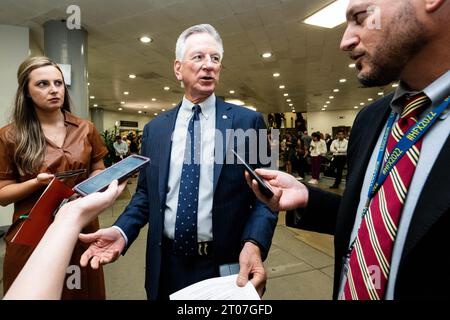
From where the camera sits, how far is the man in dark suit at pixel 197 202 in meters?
1.26

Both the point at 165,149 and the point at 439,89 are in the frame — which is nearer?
the point at 439,89

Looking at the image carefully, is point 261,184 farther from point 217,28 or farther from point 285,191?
point 217,28

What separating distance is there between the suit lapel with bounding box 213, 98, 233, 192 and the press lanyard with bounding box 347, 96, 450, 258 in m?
0.64

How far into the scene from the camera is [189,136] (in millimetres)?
1393

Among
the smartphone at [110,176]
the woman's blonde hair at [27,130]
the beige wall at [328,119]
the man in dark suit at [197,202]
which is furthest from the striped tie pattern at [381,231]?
the beige wall at [328,119]

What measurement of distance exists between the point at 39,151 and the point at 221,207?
1083mm

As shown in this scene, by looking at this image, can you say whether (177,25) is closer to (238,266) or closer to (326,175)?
(238,266)

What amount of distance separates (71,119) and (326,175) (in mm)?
9752

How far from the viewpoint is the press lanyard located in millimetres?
723

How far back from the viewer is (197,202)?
4.25 feet

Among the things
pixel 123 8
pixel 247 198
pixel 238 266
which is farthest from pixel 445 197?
pixel 123 8

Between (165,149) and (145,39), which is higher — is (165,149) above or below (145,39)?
below

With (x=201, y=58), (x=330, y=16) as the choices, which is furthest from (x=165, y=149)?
(x=330, y=16)

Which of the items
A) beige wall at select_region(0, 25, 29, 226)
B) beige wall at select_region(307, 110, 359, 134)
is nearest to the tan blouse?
beige wall at select_region(0, 25, 29, 226)
